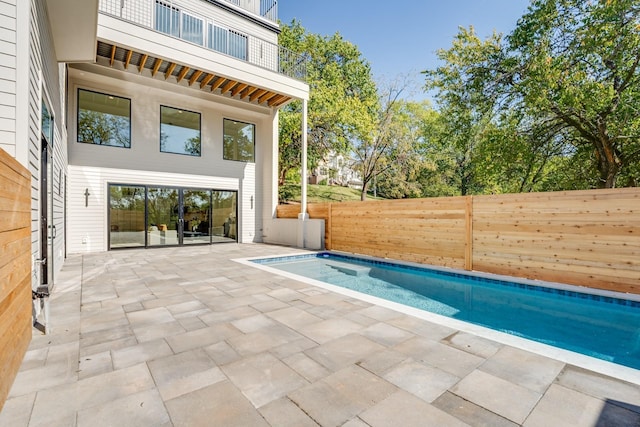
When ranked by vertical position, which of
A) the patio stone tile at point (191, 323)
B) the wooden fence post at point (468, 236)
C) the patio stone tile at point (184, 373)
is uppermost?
the wooden fence post at point (468, 236)

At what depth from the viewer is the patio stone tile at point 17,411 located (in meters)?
1.60

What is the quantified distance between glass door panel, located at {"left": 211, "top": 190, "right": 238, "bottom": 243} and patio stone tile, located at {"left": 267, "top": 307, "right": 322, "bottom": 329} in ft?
23.9

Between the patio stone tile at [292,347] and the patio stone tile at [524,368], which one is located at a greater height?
the patio stone tile at [524,368]

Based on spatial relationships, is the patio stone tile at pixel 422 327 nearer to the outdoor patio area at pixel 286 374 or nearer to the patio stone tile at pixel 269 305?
the outdoor patio area at pixel 286 374

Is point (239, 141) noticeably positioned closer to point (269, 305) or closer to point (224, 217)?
point (224, 217)

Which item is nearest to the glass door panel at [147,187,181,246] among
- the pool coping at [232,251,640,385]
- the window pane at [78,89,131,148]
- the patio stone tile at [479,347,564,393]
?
the window pane at [78,89,131,148]

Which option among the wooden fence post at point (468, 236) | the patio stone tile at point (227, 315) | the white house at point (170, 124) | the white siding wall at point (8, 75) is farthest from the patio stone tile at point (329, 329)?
the white house at point (170, 124)

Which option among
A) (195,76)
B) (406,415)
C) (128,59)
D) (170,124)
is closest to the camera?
(406,415)

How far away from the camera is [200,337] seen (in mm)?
2715

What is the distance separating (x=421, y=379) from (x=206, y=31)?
11.2m

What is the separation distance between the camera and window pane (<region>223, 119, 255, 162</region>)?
1044 cm

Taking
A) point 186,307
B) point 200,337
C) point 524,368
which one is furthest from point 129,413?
point 524,368

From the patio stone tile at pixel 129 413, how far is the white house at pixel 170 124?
5.04 metres

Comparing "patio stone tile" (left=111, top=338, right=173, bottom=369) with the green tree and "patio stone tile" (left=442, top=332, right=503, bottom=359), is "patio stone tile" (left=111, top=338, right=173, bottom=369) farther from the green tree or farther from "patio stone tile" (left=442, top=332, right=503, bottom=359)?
the green tree
